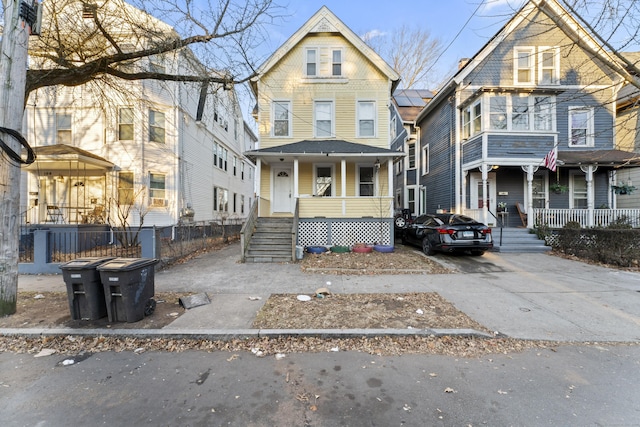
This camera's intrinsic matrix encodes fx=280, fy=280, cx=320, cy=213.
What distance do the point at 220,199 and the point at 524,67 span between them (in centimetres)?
1878

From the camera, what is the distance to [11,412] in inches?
98.6

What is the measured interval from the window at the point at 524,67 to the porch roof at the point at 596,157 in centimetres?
386

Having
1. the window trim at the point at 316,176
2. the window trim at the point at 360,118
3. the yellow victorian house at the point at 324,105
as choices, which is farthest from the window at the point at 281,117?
the window trim at the point at 360,118

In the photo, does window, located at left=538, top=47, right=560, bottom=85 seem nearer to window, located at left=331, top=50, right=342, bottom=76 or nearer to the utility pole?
window, located at left=331, top=50, right=342, bottom=76

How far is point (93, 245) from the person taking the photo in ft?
32.3

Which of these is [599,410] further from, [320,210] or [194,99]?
[194,99]

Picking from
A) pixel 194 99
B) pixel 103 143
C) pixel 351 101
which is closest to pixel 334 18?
pixel 351 101

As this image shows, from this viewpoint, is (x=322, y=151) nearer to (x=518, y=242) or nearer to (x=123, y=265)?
(x=518, y=242)

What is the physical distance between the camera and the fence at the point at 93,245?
7.68 metres

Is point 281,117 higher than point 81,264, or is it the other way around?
point 281,117

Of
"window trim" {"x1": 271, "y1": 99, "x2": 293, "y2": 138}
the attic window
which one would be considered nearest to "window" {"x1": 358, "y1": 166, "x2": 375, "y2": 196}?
"window trim" {"x1": 271, "y1": 99, "x2": 293, "y2": 138}

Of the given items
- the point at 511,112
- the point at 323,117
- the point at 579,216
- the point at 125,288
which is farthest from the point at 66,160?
the point at 579,216

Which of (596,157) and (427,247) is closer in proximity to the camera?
(427,247)

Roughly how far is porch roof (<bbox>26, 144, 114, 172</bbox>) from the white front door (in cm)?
746
